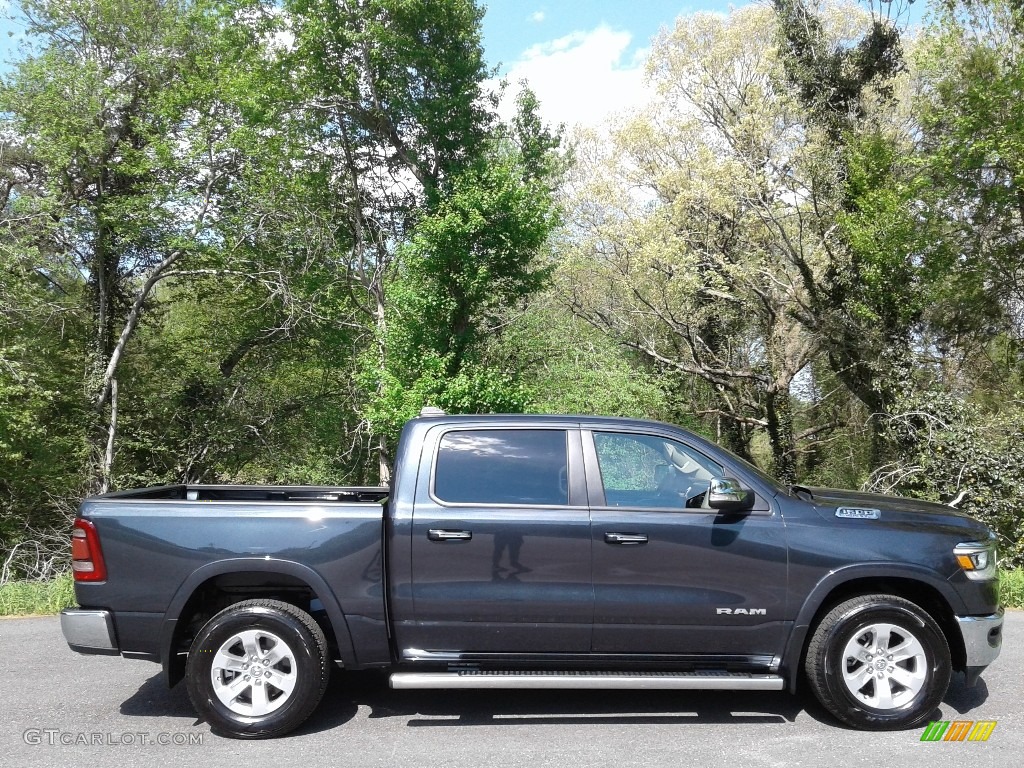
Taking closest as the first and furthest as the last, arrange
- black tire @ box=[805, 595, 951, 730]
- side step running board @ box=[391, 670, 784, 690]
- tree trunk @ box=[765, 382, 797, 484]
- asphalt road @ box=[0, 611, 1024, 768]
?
asphalt road @ box=[0, 611, 1024, 768], side step running board @ box=[391, 670, 784, 690], black tire @ box=[805, 595, 951, 730], tree trunk @ box=[765, 382, 797, 484]

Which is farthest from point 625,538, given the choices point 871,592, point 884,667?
point 884,667

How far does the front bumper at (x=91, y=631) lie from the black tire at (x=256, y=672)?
0.47 meters

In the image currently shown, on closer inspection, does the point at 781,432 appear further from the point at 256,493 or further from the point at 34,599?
the point at 256,493

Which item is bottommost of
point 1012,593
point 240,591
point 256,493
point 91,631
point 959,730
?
point 1012,593

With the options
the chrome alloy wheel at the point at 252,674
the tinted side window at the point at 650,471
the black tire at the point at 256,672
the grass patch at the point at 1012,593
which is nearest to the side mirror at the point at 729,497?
the tinted side window at the point at 650,471

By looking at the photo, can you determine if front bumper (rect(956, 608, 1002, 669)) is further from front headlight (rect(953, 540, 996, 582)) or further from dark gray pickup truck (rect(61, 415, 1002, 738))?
front headlight (rect(953, 540, 996, 582))

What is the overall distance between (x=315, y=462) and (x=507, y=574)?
17.1m

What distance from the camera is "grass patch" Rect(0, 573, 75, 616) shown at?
794 cm

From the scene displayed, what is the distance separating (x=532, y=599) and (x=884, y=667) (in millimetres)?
2094

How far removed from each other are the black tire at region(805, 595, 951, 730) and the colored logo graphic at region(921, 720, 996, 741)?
0.31 ft

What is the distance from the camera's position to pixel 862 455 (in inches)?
975

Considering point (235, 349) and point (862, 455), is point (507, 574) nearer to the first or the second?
point (235, 349)

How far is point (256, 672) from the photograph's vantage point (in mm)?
4566

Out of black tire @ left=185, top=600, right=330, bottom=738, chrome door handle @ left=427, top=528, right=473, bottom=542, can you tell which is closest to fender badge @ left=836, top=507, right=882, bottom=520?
chrome door handle @ left=427, top=528, right=473, bottom=542
